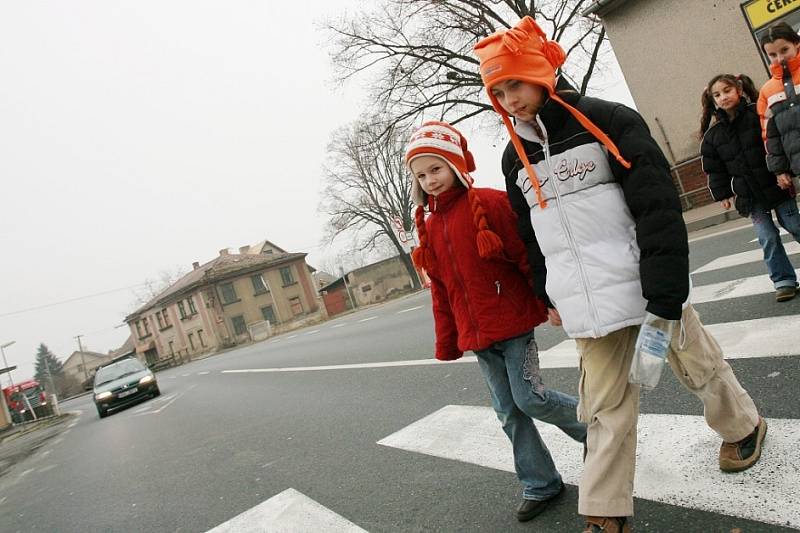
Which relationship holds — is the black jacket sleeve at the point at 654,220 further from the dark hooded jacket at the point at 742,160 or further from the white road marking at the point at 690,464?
the dark hooded jacket at the point at 742,160

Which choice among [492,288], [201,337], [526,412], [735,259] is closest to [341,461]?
[526,412]

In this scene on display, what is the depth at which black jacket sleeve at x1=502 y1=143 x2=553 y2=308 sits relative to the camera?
88.8 inches

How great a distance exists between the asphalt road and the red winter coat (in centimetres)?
92

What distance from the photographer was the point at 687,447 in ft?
8.68

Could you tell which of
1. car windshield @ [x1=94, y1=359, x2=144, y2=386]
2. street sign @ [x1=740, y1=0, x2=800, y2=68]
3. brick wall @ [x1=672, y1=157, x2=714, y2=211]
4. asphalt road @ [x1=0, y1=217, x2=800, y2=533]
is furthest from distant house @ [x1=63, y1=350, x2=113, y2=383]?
street sign @ [x1=740, y1=0, x2=800, y2=68]

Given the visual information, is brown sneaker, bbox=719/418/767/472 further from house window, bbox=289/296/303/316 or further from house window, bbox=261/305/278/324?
house window, bbox=289/296/303/316

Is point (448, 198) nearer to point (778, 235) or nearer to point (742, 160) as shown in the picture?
point (742, 160)

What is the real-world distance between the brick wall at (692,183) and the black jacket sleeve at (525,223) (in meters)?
13.2

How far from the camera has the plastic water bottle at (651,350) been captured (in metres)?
1.84

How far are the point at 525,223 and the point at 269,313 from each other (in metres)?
52.2

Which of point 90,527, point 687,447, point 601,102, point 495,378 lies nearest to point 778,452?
point 687,447

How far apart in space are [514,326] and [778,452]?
49.3 inches

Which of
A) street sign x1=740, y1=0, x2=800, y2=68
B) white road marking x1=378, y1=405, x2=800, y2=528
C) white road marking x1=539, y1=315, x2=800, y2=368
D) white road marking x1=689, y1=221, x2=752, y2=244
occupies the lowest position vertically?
white road marking x1=378, y1=405, x2=800, y2=528

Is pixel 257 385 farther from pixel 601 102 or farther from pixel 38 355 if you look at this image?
pixel 38 355
